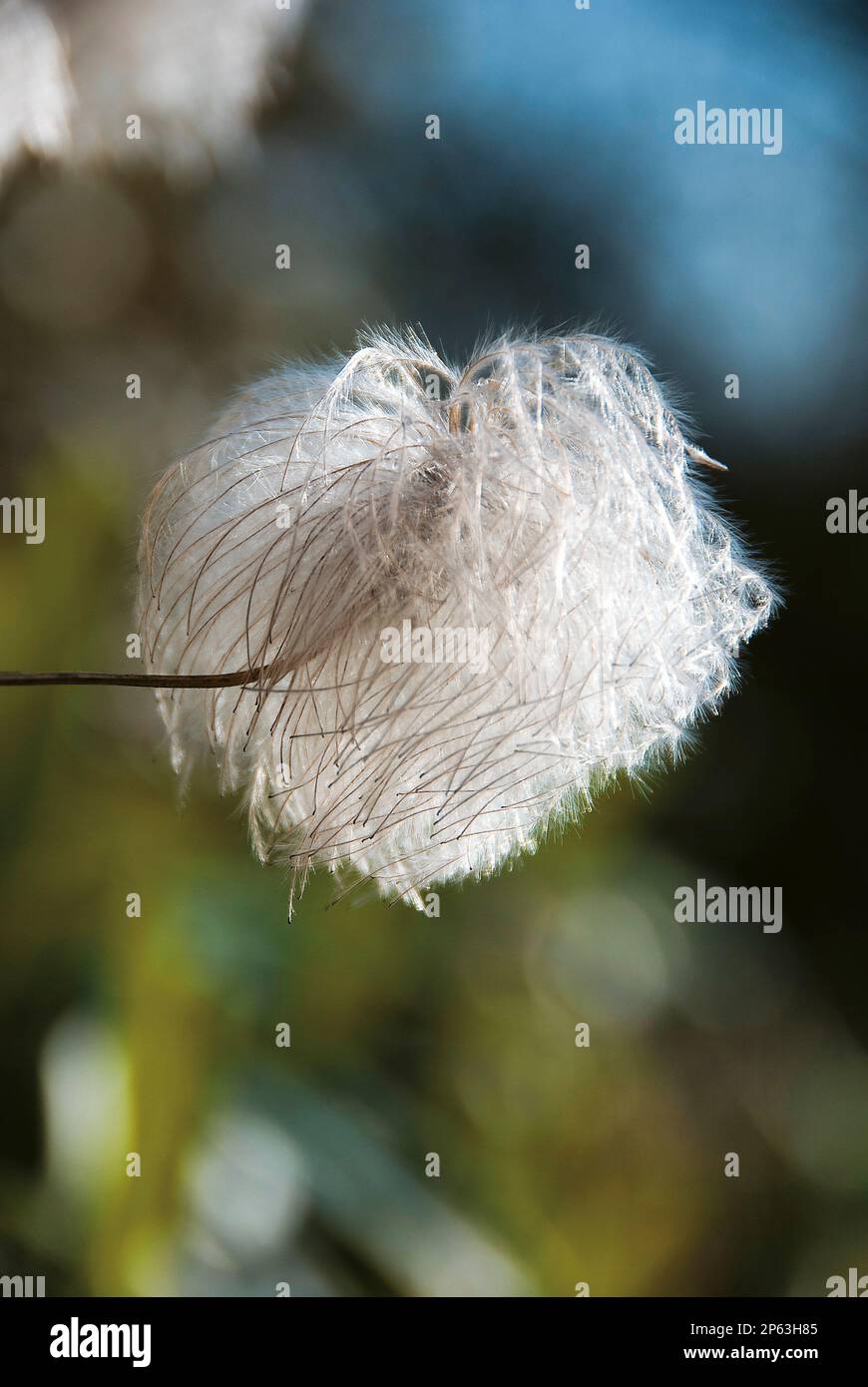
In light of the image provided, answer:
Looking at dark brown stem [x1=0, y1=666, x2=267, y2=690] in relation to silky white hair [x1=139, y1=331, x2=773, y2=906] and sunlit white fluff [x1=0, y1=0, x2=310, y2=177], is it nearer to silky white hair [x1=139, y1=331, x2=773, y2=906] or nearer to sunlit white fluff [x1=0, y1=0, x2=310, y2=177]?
silky white hair [x1=139, y1=331, x2=773, y2=906]

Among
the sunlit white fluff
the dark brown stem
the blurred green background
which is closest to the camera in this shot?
the dark brown stem

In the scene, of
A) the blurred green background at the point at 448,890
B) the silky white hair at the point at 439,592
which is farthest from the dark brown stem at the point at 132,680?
the blurred green background at the point at 448,890

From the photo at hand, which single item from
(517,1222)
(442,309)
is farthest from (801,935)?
(442,309)

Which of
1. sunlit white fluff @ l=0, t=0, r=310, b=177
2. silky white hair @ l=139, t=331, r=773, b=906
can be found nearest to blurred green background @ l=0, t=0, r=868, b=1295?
sunlit white fluff @ l=0, t=0, r=310, b=177

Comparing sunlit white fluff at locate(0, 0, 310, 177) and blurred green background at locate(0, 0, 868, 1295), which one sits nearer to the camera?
sunlit white fluff at locate(0, 0, 310, 177)

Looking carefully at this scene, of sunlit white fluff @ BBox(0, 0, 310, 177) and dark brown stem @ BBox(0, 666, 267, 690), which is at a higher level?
sunlit white fluff @ BBox(0, 0, 310, 177)

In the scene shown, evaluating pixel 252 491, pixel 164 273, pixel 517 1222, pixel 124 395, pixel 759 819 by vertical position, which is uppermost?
pixel 164 273

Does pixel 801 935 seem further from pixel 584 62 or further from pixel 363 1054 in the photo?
pixel 584 62
